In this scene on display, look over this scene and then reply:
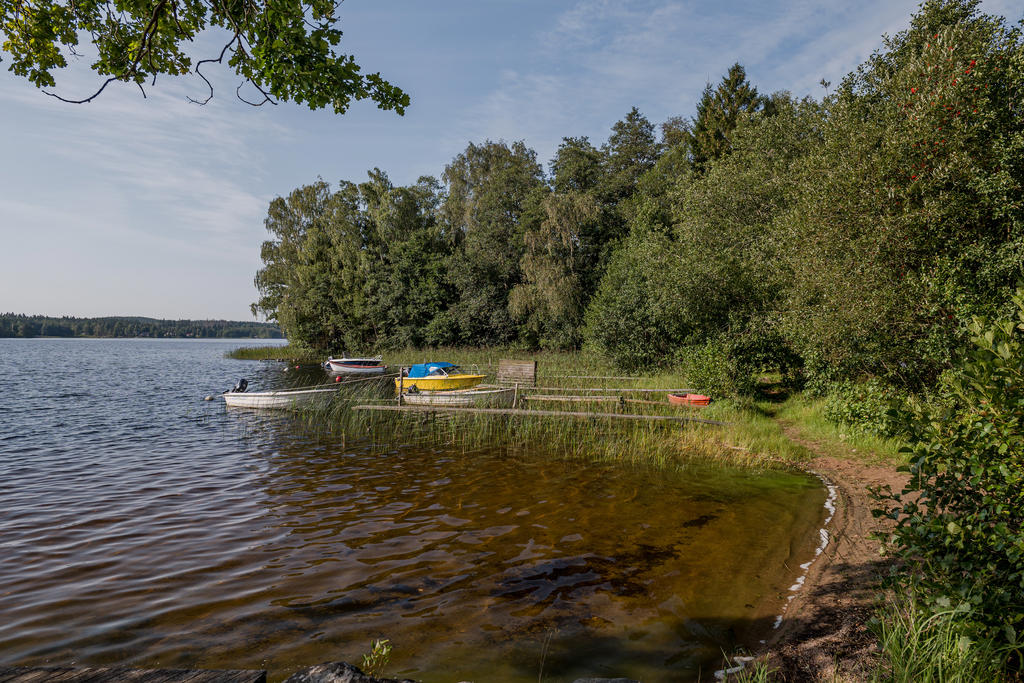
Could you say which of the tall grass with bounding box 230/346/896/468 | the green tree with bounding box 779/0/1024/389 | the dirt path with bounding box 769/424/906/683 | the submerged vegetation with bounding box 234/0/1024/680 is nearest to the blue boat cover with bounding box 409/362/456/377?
the tall grass with bounding box 230/346/896/468

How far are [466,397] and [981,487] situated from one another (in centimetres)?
1678

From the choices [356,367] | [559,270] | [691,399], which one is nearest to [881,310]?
[691,399]

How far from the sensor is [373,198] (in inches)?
2042

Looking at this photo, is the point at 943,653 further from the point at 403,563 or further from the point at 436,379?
the point at 436,379

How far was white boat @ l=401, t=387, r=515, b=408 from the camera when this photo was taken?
62.5 ft

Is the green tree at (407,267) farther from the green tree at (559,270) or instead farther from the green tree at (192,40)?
the green tree at (192,40)

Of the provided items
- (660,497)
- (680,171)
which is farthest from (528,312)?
(660,497)

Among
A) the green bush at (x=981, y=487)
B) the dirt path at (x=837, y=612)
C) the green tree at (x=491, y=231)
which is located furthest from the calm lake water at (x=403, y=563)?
the green tree at (x=491, y=231)

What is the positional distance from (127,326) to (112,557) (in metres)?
224

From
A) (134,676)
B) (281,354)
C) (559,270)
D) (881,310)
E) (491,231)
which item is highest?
(491,231)

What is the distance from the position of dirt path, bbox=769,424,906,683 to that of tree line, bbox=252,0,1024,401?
→ 2.80 m

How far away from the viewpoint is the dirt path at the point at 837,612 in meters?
4.10

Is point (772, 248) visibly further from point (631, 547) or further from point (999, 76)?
point (631, 547)

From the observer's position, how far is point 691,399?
17453mm
